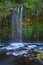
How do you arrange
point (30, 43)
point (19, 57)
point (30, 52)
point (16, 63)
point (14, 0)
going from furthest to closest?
point (14, 0), point (30, 43), point (30, 52), point (19, 57), point (16, 63)

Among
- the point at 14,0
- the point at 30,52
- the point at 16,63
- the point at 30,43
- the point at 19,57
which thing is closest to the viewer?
the point at 16,63

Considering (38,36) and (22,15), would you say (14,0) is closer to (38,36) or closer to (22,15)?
(22,15)

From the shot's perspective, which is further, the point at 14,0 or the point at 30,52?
the point at 14,0

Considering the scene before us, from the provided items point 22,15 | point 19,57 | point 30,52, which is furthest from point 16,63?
point 22,15

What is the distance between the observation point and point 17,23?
272 inches

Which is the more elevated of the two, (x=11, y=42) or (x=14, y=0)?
(x=14, y=0)

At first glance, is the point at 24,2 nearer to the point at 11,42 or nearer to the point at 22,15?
the point at 22,15

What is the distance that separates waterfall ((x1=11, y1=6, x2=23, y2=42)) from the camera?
680 centimetres

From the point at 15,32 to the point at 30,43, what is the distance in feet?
2.04

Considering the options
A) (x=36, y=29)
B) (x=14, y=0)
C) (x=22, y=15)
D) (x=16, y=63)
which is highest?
(x=14, y=0)

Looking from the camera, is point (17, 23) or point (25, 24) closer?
point (25, 24)

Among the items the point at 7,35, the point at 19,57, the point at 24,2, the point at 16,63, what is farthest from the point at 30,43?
the point at 16,63

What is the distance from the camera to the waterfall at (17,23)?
6.80 m

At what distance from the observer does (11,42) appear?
6746 mm
